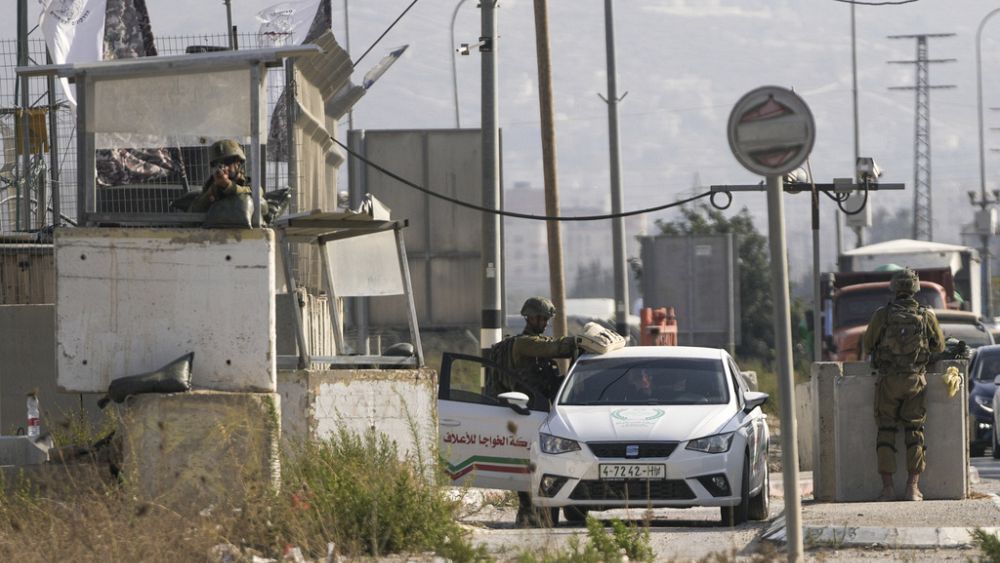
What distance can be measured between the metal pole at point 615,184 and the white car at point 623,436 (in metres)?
16.2

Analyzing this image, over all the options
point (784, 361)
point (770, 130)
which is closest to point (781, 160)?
point (770, 130)

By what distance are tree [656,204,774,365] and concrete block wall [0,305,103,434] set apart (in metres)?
45.8

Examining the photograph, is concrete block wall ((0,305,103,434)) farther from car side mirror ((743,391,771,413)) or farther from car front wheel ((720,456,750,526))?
car front wheel ((720,456,750,526))

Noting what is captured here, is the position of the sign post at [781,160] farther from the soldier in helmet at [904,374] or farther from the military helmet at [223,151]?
the soldier in helmet at [904,374]

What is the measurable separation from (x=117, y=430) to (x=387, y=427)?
204 cm

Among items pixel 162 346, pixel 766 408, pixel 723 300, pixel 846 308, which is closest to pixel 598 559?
pixel 162 346

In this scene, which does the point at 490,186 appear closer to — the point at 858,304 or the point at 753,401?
the point at 753,401

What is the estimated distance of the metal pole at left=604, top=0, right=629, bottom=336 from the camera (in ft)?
100

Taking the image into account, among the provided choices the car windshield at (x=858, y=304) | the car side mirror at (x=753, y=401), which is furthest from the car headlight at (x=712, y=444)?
the car windshield at (x=858, y=304)

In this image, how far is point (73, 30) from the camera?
17.9 metres

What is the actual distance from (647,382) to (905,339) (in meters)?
2.04

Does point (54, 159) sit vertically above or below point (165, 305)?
above

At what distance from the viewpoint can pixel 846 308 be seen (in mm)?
32875

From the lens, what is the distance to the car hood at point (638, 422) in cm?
1227
